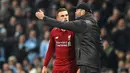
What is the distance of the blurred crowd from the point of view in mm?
16689

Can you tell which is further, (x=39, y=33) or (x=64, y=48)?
(x=39, y=33)

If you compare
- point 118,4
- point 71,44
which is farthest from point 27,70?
point 71,44

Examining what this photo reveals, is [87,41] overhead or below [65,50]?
overhead

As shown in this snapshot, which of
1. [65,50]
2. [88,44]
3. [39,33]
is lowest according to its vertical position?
[65,50]

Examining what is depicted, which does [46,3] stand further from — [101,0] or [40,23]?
[101,0]

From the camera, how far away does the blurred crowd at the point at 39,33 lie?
54.8ft

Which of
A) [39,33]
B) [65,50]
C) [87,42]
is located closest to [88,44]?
[87,42]

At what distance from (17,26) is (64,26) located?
30.4 ft

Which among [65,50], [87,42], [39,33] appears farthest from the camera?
[39,33]

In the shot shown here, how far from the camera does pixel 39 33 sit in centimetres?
1939

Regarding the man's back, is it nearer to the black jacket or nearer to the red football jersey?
the black jacket

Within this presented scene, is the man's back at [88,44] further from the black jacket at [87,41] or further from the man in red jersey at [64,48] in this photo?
the man in red jersey at [64,48]

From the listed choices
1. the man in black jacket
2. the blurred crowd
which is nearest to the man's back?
the man in black jacket

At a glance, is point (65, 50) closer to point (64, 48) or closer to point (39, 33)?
point (64, 48)
